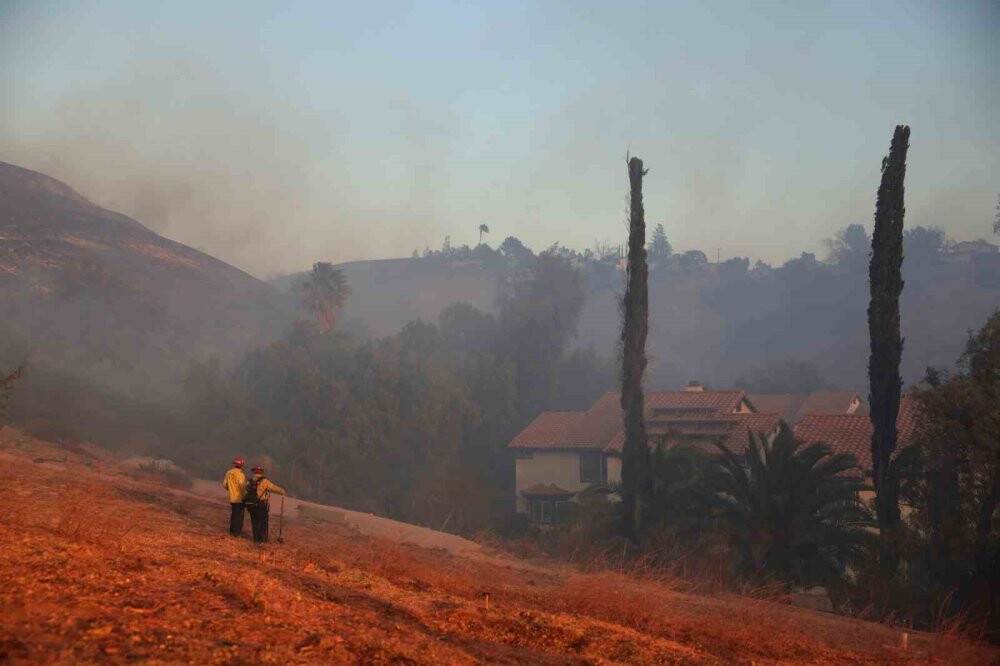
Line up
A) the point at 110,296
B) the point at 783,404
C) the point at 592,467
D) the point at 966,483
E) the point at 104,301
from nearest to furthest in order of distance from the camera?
the point at 966,483 < the point at 592,467 < the point at 783,404 < the point at 104,301 < the point at 110,296

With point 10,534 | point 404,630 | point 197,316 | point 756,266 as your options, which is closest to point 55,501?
point 10,534

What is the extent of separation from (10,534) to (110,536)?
1.73 m

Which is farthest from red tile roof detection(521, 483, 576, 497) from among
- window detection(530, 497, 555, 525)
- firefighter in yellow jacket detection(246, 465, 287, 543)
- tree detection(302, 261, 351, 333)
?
tree detection(302, 261, 351, 333)

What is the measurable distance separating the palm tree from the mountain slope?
122ft

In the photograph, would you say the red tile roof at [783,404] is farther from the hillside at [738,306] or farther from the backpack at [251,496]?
the backpack at [251,496]

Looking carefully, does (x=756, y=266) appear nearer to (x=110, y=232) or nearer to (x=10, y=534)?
(x=110, y=232)

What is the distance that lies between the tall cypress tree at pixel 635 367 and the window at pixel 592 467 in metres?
12.4

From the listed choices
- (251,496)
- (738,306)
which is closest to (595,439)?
(251,496)

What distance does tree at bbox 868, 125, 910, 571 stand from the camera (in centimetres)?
2370

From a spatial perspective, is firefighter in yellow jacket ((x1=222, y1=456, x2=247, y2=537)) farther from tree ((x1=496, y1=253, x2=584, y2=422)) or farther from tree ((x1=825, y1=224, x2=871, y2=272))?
tree ((x1=825, y1=224, x2=871, y2=272))

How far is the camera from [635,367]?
31.2 m

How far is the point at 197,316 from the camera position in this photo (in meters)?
81.3

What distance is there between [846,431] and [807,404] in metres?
25.1

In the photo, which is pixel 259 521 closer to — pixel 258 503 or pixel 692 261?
pixel 258 503
